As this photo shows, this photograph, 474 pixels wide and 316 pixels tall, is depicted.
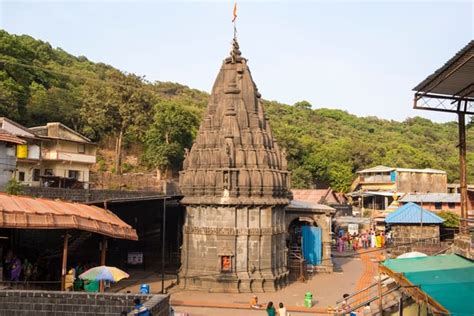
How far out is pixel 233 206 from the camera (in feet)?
78.5

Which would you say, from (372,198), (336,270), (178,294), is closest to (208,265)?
(178,294)

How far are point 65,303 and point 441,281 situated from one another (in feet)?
32.7

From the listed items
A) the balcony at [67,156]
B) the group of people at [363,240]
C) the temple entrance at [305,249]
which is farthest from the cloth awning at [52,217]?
the group of people at [363,240]

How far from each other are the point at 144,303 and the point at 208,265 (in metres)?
12.4

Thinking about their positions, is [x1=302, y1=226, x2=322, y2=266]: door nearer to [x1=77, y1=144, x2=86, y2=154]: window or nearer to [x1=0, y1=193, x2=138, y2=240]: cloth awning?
[x1=0, y1=193, x2=138, y2=240]: cloth awning

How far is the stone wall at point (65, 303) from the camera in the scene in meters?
12.2

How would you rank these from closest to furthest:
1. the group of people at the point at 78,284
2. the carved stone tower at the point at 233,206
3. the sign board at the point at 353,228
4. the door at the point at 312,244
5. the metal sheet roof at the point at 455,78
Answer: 1. the metal sheet roof at the point at 455,78
2. the group of people at the point at 78,284
3. the carved stone tower at the point at 233,206
4. the door at the point at 312,244
5. the sign board at the point at 353,228

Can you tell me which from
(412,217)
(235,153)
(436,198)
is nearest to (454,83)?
(235,153)

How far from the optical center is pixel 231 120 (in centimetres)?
2530

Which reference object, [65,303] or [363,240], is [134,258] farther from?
[363,240]

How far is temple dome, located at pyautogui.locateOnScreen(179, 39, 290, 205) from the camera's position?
24188 mm

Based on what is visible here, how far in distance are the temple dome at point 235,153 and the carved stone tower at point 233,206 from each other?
53 millimetres

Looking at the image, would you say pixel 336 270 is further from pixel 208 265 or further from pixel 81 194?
pixel 81 194

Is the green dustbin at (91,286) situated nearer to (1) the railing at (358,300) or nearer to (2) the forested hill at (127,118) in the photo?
(1) the railing at (358,300)
